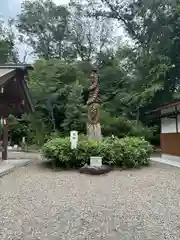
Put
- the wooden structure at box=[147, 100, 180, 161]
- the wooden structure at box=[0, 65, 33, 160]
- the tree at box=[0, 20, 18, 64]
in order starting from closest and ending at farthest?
the wooden structure at box=[0, 65, 33, 160] < the wooden structure at box=[147, 100, 180, 161] < the tree at box=[0, 20, 18, 64]

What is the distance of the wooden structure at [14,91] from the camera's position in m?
10.6

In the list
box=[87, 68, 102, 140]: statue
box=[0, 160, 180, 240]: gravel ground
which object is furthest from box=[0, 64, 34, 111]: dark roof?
box=[0, 160, 180, 240]: gravel ground

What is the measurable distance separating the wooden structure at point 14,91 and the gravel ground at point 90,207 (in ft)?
10.8

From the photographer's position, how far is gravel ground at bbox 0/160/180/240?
4.05 metres

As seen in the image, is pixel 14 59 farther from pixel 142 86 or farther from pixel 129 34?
pixel 142 86

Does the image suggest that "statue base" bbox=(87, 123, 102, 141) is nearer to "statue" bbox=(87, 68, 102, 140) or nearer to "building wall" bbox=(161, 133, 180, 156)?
"statue" bbox=(87, 68, 102, 140)

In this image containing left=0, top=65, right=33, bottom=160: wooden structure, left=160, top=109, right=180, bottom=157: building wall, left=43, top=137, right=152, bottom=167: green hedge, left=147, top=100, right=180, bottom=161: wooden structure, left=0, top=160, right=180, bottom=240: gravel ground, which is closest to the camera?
left=0, top=160, right=180, bottom=240: gravel ground

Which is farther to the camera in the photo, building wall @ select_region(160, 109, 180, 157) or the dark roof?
building wall @ select_region(160, 109, 180, 157)

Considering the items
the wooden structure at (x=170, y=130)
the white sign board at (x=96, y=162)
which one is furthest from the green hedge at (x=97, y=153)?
the wooden structure at (x=170, y=130)

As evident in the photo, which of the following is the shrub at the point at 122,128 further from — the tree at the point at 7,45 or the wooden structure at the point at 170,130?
the tree at the point at 7,45

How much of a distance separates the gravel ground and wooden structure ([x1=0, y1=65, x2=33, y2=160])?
3300 millimetres

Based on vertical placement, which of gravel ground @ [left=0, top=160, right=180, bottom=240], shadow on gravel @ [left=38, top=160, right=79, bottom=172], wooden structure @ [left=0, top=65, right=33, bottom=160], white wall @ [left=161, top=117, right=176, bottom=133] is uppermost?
wooden structure @ [left=0, top=65, right=33, bottom=160]

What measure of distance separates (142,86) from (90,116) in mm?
9814

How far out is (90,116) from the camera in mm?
12578
